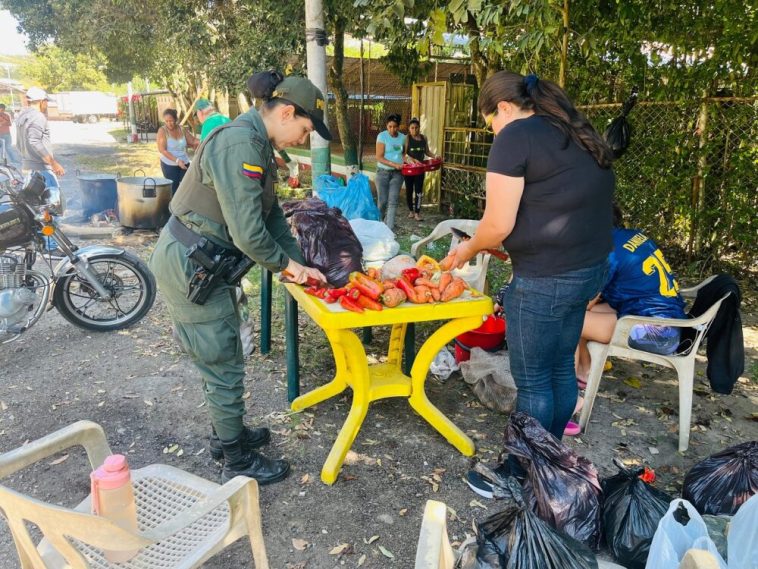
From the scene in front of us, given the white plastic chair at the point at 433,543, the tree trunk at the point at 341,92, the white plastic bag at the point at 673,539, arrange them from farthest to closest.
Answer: the tree trunk at the point at 341,92 < the white plastic bag at the point at 673,539 < the white plastic chair at the point at 433,543

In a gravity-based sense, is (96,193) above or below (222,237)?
below

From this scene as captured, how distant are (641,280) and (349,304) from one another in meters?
1.70

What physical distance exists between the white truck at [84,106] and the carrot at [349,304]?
151 feet

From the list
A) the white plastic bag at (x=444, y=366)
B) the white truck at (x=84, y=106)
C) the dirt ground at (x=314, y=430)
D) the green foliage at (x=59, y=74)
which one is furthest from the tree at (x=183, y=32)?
the green foliage at (x=59, y=74)

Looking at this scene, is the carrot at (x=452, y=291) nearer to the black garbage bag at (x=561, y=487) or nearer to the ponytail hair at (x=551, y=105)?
the black garbage bag at (x=561, y=487)

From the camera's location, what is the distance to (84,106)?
42.4 meters

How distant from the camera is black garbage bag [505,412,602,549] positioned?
229 cm

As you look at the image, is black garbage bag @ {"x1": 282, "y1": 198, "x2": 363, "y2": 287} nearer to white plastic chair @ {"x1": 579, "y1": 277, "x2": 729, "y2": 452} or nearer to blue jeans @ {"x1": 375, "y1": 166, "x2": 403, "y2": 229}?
white plastic chair @ {"x1": 579, "y1": 277, "x2": 729, "y2": 452}

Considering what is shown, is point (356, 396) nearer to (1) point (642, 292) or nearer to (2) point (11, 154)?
(1) point (642, 292)

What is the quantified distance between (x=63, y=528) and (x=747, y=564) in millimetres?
2000

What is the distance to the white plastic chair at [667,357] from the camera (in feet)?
10.1

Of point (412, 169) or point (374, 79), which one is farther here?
point (374, 79)

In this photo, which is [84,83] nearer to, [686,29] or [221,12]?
[221,12]

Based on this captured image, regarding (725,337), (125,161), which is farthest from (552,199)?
(125,161)
